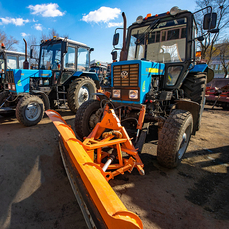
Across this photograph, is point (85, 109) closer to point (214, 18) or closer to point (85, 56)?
point (214, 18)

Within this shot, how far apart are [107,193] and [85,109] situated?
2.39 m

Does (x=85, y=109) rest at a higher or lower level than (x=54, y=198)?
higher

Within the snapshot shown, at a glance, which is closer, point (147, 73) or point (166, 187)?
point (166, 187)

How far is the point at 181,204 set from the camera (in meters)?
2.10

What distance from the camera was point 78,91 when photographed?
6031 mm

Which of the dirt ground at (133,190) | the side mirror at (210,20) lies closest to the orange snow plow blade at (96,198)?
the dirt ground at (133,190)

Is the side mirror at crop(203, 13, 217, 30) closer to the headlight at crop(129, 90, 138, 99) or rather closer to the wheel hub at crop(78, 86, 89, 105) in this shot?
the headlight at crop(129, 90, 138, 99)

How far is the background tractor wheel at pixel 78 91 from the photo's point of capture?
5.89m

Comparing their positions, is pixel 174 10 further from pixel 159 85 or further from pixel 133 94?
pixel 133 94

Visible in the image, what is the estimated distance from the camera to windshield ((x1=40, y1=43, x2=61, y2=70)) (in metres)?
6.04

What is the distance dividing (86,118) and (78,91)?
9.29ft

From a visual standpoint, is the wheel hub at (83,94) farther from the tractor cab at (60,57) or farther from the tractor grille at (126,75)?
the tractor grille at (126,75)

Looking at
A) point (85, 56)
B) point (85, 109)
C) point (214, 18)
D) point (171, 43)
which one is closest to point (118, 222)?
point (85, 109)

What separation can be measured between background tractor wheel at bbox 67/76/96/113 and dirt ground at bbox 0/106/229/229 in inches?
97.4
